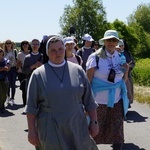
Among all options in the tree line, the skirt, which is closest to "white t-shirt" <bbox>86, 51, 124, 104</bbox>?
the skirt

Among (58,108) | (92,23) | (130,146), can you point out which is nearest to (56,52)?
(58,108)

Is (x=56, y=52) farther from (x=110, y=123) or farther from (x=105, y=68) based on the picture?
(x=110, y=123)

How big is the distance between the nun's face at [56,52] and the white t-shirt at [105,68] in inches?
63.0

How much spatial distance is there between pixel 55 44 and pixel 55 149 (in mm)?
933

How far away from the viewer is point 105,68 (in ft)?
17.4

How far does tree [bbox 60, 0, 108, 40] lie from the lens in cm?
6788

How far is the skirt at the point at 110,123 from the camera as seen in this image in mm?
5566

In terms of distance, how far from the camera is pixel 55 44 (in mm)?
3732

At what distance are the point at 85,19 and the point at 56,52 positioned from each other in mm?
66060

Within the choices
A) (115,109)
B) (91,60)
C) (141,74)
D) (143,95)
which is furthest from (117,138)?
(141,74)

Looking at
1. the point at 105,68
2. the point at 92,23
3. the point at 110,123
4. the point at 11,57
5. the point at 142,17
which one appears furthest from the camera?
the point at 142,17

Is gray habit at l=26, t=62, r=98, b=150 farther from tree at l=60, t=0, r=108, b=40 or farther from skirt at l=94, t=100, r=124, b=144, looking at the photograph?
tree at l=60, t=0, r=108, b=40

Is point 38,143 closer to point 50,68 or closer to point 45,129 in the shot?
point 45,129

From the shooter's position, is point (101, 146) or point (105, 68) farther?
point (101, 146)
